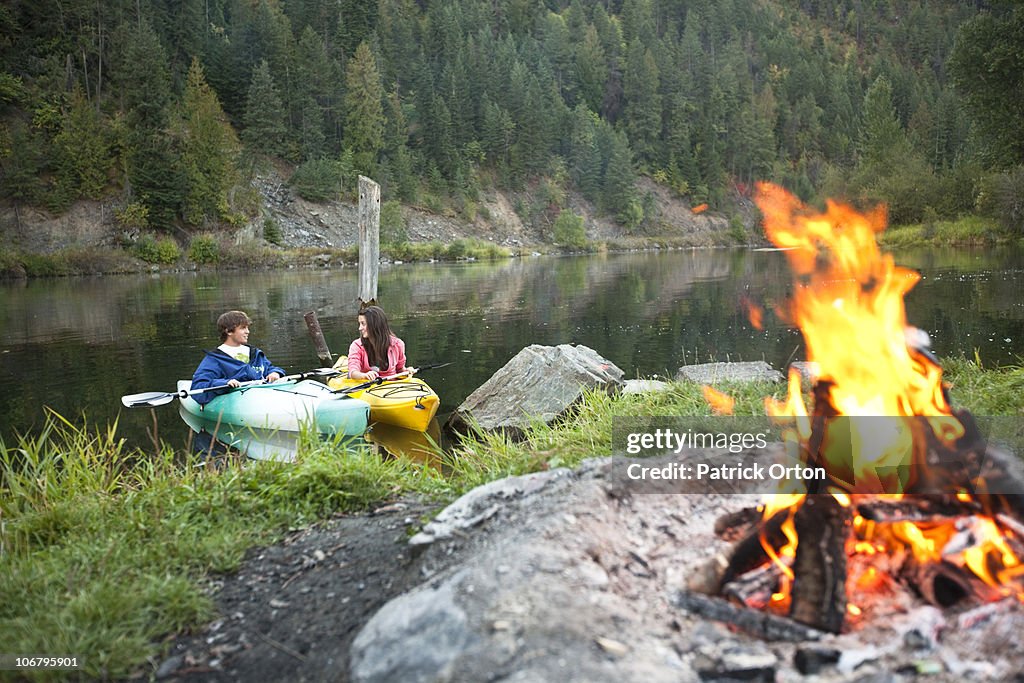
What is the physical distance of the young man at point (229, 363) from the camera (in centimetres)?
1079

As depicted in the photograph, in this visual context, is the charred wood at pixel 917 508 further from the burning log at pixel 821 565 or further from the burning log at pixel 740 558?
the burning log at pixel 740 558

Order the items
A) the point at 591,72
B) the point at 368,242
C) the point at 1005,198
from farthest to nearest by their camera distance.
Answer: the point at 591,72 < the point at 1005,198 < the point at 368,242

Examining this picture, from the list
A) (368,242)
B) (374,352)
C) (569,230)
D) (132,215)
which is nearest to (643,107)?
(569,230)

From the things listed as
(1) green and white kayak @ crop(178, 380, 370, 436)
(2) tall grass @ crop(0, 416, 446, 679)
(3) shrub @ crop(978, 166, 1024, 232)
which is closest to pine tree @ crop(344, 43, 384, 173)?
(3) shrub @ crop(978, 166, 1024, 232)

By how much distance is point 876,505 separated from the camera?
3430 millimetres

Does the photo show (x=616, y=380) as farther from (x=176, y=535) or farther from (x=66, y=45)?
(x=66, y=45)

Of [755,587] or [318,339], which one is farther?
[318,339]

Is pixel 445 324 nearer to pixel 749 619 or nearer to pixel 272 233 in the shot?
pixel 749 619

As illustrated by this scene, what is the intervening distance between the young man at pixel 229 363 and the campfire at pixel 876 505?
8.66 meters

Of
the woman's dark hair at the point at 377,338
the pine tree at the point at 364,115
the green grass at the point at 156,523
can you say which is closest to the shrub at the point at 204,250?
the pine tree at the point at 364,115

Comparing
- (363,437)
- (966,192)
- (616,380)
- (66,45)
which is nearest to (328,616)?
(363,437)

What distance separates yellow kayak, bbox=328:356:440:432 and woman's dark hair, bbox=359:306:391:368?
739 mm

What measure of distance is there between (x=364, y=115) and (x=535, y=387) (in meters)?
66.8

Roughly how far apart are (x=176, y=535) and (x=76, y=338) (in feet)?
60.9
